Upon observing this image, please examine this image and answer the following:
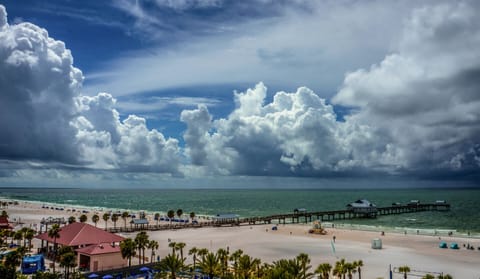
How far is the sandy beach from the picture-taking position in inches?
1698

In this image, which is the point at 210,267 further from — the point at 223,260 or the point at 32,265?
the point at 32,265

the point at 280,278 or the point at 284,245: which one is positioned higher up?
the point at 280,278

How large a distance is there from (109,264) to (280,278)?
2408 cm

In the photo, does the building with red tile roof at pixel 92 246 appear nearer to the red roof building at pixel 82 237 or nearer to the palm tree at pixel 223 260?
the red roof building at pixel 82 237

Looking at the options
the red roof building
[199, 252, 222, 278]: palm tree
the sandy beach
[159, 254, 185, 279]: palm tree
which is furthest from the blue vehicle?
[199, 252, 222, 278]: palm tree

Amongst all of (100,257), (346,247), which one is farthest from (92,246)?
(346,247)

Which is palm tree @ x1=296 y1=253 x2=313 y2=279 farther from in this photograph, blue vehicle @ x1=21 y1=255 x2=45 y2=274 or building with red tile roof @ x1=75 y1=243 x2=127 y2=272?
blue vehicle @ x1=21 y1=255 x2=45 y2=274

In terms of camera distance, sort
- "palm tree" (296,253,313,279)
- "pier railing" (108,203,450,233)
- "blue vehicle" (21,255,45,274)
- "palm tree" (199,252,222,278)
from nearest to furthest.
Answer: "palm tree" (296,253,313,279), "palm tree" (199,252,222,278), "blue vehicle" (21,255,45,274), "pier railing" (108,203,450,233)

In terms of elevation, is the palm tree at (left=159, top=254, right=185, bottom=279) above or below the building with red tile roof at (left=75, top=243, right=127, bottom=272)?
above

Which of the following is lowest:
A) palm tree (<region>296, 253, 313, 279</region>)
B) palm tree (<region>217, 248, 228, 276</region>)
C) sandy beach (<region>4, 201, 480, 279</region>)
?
sandy beach (<region>4, 201, 480, 279</region>)

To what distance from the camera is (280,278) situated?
20719 mm

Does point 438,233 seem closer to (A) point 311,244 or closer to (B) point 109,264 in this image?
(A) point 311,244

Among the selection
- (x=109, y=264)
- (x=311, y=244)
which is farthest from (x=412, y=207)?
(x=109, y=264)

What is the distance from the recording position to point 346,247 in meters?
55.9
